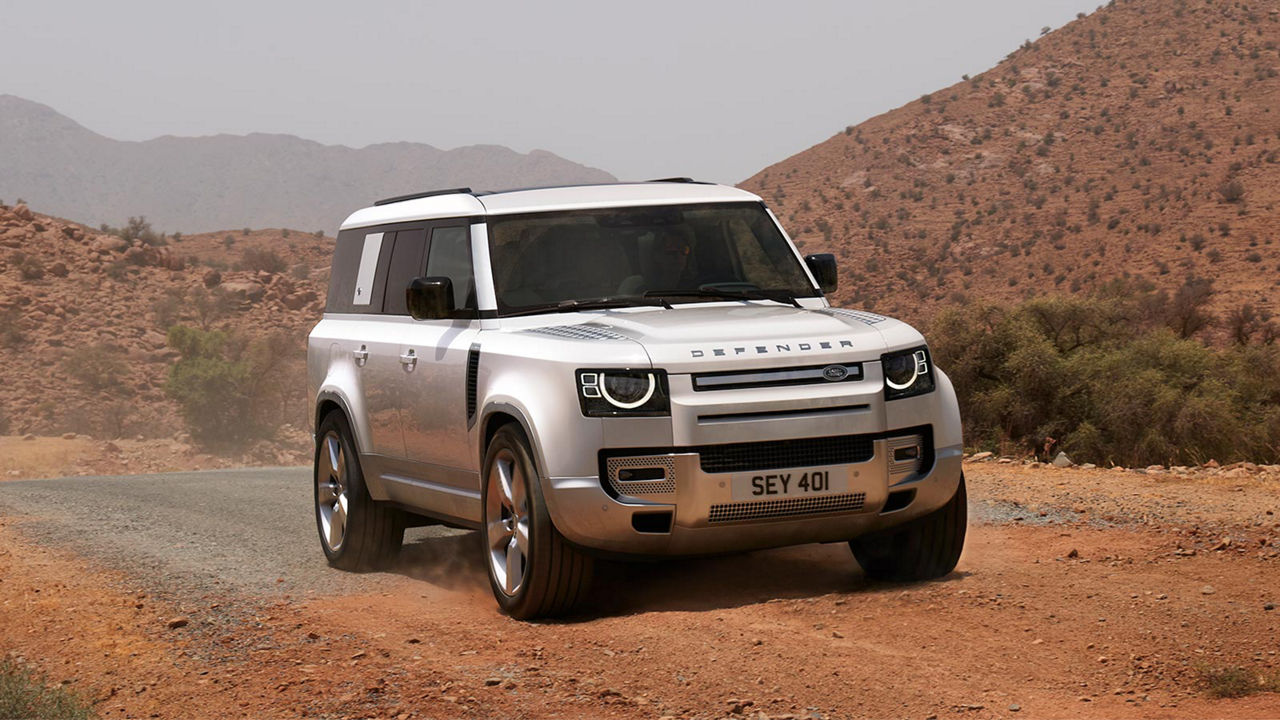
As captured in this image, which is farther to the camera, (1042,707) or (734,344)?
(734,344)

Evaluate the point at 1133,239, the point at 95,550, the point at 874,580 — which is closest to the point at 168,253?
the point at 1133,239

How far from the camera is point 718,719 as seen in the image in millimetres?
5070

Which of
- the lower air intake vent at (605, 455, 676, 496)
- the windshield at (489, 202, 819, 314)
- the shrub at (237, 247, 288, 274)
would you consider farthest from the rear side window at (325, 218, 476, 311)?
the shrub at (237, 247, 288, 274)

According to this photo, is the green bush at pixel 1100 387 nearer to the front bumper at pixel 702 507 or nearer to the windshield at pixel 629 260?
the windshield at pixel 629 260

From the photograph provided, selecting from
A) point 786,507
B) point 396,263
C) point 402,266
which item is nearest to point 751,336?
point 786,507

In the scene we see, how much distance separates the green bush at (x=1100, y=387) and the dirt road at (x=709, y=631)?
1459cm

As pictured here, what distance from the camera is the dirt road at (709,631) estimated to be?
5.35m

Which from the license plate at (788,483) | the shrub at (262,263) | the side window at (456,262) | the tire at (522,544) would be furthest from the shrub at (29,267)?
the license plate at (788,483)

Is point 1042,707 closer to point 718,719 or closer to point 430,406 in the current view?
point 718,719

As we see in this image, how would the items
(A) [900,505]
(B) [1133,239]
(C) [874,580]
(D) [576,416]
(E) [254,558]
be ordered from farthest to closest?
(B) [1133,239] → (E) [254,558] → (C) [874,580] → (A) [900,505] → (D) [576,416]

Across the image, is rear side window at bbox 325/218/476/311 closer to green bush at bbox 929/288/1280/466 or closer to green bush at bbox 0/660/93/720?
green bush at bbox 0/660/93/720

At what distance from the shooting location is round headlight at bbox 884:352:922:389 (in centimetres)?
677

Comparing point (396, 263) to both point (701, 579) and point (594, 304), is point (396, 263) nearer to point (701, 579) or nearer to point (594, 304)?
point (594, 304)

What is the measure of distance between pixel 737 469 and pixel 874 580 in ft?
5.08
